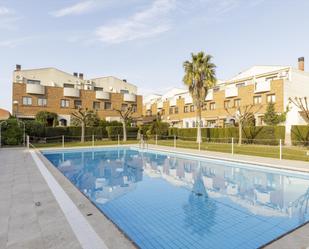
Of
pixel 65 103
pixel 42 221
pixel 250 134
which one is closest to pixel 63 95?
pixel 65 103

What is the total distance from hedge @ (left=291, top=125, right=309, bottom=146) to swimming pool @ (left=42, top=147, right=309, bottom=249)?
11568 millimetres

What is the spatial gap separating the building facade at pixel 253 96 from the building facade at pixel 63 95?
919 centimetres

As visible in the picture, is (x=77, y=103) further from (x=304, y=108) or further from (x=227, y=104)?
(x=304, y=108)

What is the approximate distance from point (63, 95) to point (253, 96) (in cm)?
2765

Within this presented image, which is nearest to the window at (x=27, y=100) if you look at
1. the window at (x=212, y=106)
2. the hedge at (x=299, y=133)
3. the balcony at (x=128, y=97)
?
the balcony at (x=128, y=97)

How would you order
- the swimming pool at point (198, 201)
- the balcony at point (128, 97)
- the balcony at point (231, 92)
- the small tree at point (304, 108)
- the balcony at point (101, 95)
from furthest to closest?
the balcony at point (128, 97)
the balcony at point (101, 95)
the balcony at point (231, 92)
the small tree at point (304, 108)
the swimming pool at point (198, 201)

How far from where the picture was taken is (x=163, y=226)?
5191mm

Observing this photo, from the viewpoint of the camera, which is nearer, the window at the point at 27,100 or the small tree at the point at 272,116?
the small tree at the point at 272,116

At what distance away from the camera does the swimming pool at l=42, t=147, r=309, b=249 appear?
4750 millimetres

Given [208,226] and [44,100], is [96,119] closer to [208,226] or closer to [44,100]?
[44,100]

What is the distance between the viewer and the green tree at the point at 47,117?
30.8 meters

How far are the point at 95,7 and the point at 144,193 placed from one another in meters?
12.3

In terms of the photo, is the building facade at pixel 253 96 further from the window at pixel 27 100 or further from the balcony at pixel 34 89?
the window at pixel 27 100

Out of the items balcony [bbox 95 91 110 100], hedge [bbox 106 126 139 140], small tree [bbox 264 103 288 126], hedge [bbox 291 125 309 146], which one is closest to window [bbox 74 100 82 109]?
balcony [bbox 95 91 110 100]
